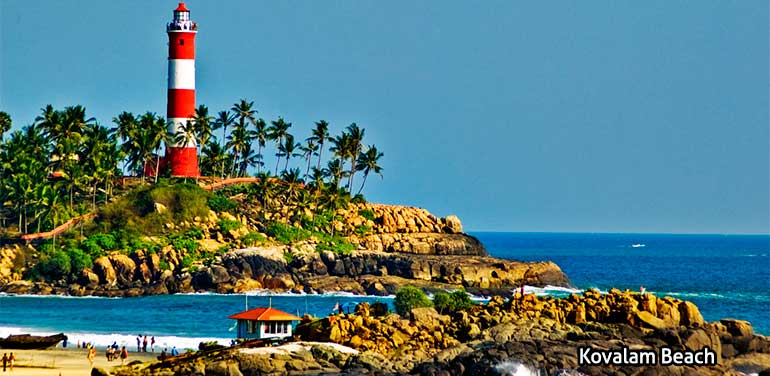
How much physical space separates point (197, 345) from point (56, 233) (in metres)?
33.9

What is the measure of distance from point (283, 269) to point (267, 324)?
40293 mm

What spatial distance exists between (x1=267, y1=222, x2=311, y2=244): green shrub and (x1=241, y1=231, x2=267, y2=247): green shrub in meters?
1.24

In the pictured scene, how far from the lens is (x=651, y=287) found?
400 ft

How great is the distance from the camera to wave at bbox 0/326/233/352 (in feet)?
242

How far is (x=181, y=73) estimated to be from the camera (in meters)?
109

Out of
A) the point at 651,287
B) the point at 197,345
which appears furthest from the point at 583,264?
the point at 197,345

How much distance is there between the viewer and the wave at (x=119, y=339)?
73875 millimetres

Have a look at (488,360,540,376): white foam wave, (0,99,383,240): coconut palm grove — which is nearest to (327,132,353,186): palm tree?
(0,99,383,240): coconut palm grove

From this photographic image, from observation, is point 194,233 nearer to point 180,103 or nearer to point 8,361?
point 180,103

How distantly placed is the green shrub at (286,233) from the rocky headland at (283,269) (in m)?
0.93

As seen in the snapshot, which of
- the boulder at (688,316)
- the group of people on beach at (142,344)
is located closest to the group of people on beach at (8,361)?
the group of people on beach at (142,344)

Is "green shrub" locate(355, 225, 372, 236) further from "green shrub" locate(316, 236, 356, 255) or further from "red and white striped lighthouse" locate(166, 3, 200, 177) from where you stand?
"red and white striped lighthouse" locate(166, 3, 200, 177)

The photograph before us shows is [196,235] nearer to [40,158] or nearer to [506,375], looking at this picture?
[40,158]

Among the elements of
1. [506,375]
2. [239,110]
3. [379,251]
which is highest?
[239,110]
